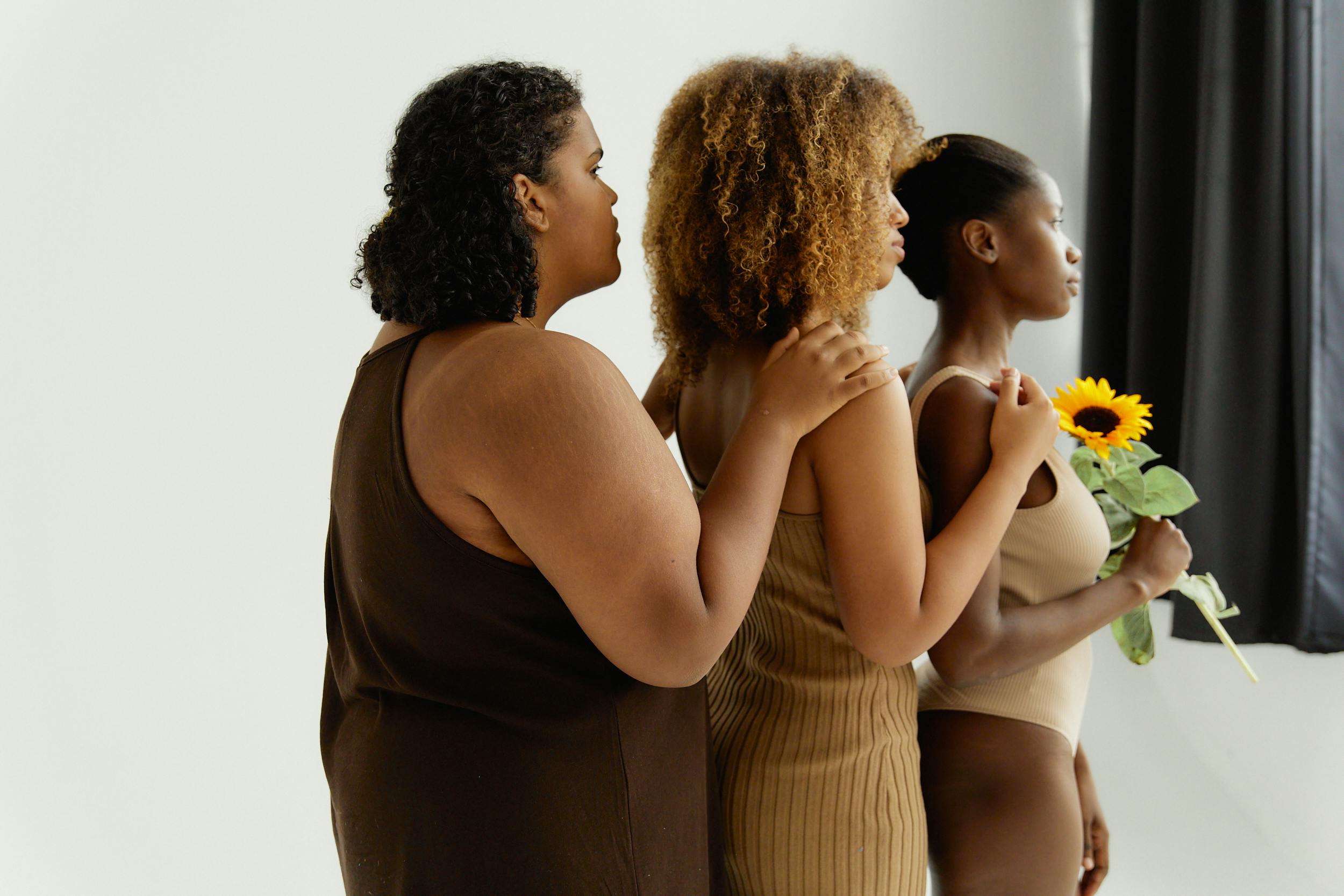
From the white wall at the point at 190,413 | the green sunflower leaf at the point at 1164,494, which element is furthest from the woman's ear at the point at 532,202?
the white wall at the point at 190,413

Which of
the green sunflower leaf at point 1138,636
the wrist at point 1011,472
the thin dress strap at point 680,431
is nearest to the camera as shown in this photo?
the wrist at point 1011,472

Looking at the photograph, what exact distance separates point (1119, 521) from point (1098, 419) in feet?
0.61

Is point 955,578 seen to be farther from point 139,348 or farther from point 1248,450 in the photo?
point 1248,450

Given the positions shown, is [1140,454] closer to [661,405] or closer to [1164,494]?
[1164,494]

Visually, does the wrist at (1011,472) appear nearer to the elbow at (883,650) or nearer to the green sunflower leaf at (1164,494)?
the elbow at (883,650)

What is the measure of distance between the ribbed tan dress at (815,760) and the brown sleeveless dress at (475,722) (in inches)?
8.3

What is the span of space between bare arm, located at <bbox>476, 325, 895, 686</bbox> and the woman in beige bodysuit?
0.42 meters

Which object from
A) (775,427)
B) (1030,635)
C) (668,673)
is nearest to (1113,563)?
(1030,635)

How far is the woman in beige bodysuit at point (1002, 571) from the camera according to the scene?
1303 millimetres

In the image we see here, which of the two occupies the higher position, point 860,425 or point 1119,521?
point 860,425

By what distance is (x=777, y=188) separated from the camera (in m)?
1.14

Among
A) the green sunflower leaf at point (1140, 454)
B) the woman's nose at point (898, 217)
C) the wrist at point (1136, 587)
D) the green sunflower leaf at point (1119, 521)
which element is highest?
the woman's nose at point (898, 217)

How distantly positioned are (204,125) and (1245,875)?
2930mm

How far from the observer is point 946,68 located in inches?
125
